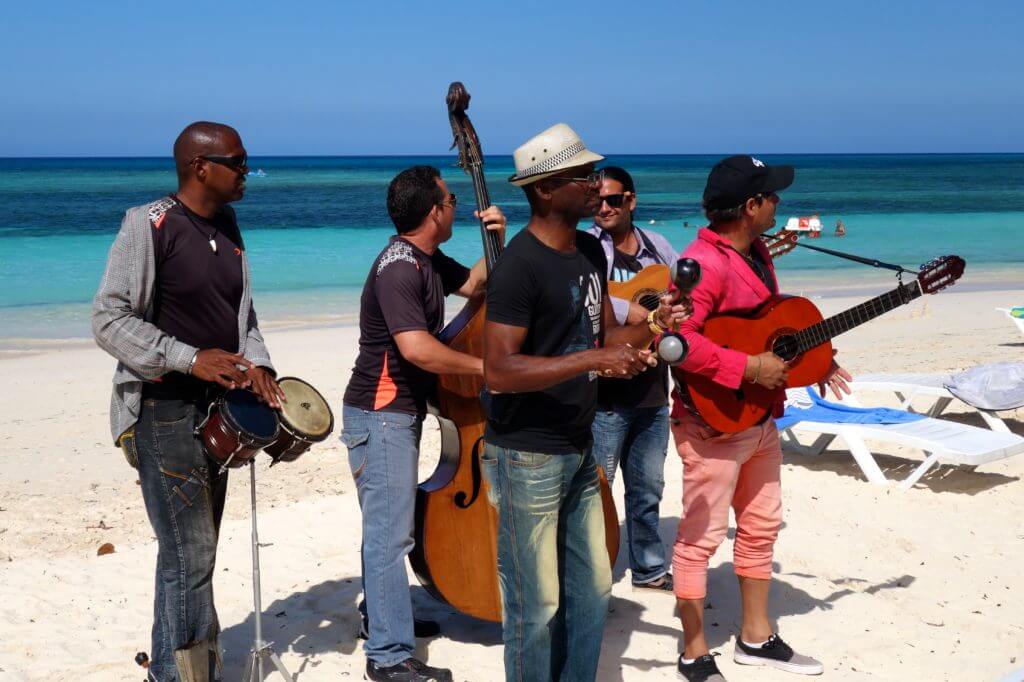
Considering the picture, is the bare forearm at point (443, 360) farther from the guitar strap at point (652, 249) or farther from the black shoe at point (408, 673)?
the guitar strap at point (652, 249)

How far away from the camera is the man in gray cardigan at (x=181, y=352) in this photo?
354 cm

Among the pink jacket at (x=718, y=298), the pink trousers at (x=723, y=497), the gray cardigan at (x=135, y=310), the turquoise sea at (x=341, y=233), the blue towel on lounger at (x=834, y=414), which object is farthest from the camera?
the turquoise sea at (x=341, y=233)

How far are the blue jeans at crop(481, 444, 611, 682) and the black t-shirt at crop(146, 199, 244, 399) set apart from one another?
1.10 metres

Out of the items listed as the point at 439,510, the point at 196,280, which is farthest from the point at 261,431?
the point at 439,510

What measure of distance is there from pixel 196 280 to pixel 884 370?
9.06 m

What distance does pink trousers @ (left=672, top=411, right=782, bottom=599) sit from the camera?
4.12m

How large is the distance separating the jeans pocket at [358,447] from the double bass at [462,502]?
272 millimetres

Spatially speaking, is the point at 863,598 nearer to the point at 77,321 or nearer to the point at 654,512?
the point at 654,512

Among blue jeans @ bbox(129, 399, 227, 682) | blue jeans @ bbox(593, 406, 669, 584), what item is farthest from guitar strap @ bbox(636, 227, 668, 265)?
blue jeans @ bbox(129, 399, 227, 682)

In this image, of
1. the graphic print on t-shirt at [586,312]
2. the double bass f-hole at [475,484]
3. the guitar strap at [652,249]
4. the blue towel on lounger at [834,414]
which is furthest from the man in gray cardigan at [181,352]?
the blue towel on lounger at [834,414]

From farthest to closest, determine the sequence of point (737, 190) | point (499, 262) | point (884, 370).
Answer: point (884, 370), point (737, 190), point (499, 262)

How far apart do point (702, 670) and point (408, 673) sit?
3.84 ft

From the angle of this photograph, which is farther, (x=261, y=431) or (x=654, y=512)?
(x=654, y=512)

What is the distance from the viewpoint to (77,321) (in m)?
16.1
